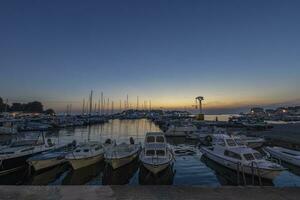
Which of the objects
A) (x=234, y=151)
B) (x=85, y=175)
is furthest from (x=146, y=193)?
(x=234, y=151)

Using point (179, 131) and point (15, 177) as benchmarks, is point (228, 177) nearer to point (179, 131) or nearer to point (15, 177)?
point (15, 177)

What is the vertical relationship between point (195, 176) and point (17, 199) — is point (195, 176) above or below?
below

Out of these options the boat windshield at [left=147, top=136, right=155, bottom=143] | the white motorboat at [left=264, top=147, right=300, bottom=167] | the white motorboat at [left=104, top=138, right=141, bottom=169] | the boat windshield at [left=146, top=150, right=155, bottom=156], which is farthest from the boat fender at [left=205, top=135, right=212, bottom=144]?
the boat windshield at [left=146, top=150, right=155, bottom=156]

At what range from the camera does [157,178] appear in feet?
64.2

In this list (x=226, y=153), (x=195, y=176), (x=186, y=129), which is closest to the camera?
(x=195, y=176)

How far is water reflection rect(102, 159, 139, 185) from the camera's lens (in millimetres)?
19534

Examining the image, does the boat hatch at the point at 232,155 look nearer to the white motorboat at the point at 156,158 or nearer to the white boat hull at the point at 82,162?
the white motorboat at the point at 156,158

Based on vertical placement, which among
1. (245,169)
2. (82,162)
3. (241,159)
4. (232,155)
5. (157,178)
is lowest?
(157,178)

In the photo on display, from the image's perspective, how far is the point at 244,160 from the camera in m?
20.3

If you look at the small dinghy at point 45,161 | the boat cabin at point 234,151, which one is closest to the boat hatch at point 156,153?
the boat cabin at point 234,151

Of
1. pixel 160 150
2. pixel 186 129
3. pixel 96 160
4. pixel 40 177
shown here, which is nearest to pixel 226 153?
pixel 160 150

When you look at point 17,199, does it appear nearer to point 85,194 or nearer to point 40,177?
point 85,194

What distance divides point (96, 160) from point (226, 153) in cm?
1207

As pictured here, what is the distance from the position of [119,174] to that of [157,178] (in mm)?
3584
